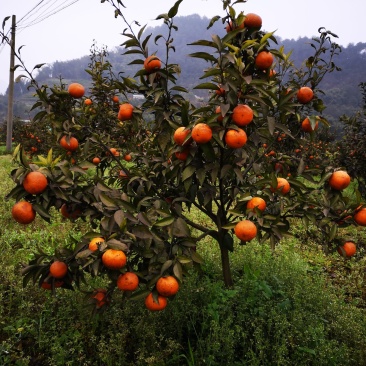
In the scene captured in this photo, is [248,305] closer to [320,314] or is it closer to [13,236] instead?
[320,314]

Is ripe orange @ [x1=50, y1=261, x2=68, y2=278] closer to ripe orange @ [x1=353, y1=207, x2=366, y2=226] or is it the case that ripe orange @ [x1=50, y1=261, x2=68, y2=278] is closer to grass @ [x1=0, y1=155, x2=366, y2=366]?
grass @ [x1=0, y1=155, x2=366, y2=366]

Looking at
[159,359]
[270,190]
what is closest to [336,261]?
[270,190]

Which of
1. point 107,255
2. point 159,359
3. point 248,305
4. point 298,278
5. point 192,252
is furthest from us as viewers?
point 298,278

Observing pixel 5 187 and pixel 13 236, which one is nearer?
pixel 13 236

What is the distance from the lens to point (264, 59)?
1.84 meters

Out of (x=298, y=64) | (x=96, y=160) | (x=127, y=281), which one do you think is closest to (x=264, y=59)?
(x=127, y=281)

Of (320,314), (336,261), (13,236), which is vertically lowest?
(336,261)

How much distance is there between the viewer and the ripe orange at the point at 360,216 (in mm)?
1880

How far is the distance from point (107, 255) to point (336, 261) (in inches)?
133

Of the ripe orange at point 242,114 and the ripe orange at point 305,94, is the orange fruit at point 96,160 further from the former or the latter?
the ripe orange at point 305,94

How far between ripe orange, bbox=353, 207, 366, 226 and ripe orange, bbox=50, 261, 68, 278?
177 cm

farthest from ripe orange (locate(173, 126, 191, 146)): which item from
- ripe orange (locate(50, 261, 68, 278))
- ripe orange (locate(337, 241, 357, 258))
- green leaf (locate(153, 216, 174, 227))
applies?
ripe orange (locate(337, 241, 357, 258))

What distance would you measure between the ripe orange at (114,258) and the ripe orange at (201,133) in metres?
0.69

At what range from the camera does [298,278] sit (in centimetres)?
294
